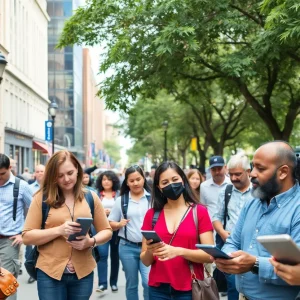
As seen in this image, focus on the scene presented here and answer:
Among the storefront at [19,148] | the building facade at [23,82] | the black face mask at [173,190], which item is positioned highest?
the building facade at [23,82]

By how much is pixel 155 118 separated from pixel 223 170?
30628 mm

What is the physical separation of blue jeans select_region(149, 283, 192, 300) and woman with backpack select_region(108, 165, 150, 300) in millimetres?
2166

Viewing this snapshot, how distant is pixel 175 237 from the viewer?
175 inches

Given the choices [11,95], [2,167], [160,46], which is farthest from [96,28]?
[11,95]

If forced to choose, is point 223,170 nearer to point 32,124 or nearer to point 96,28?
point 96,28

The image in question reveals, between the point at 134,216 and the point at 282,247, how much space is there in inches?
180

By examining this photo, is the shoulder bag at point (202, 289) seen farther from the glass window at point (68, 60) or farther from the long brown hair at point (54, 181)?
the glass window at point (68, 60)

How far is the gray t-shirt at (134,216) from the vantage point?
23.5ft

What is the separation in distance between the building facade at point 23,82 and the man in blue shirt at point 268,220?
36.4 m

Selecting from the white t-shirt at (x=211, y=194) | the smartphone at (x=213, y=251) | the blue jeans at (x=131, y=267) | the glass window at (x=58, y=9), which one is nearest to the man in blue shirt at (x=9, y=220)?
the blue jeans at (x=131, y=267)

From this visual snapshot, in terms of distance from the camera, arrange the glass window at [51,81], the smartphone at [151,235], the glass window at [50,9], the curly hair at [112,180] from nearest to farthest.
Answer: the smartphone at [151,235] → the curly hair at [112,180] → the glass window at [50,9] → the glass window at [51,81]

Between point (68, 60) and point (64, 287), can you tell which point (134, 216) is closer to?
point (64, 287)

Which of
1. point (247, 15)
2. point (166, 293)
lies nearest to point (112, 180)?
point (166, 293)

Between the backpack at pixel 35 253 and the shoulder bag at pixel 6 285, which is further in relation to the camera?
the backpack at pixel 35 253
